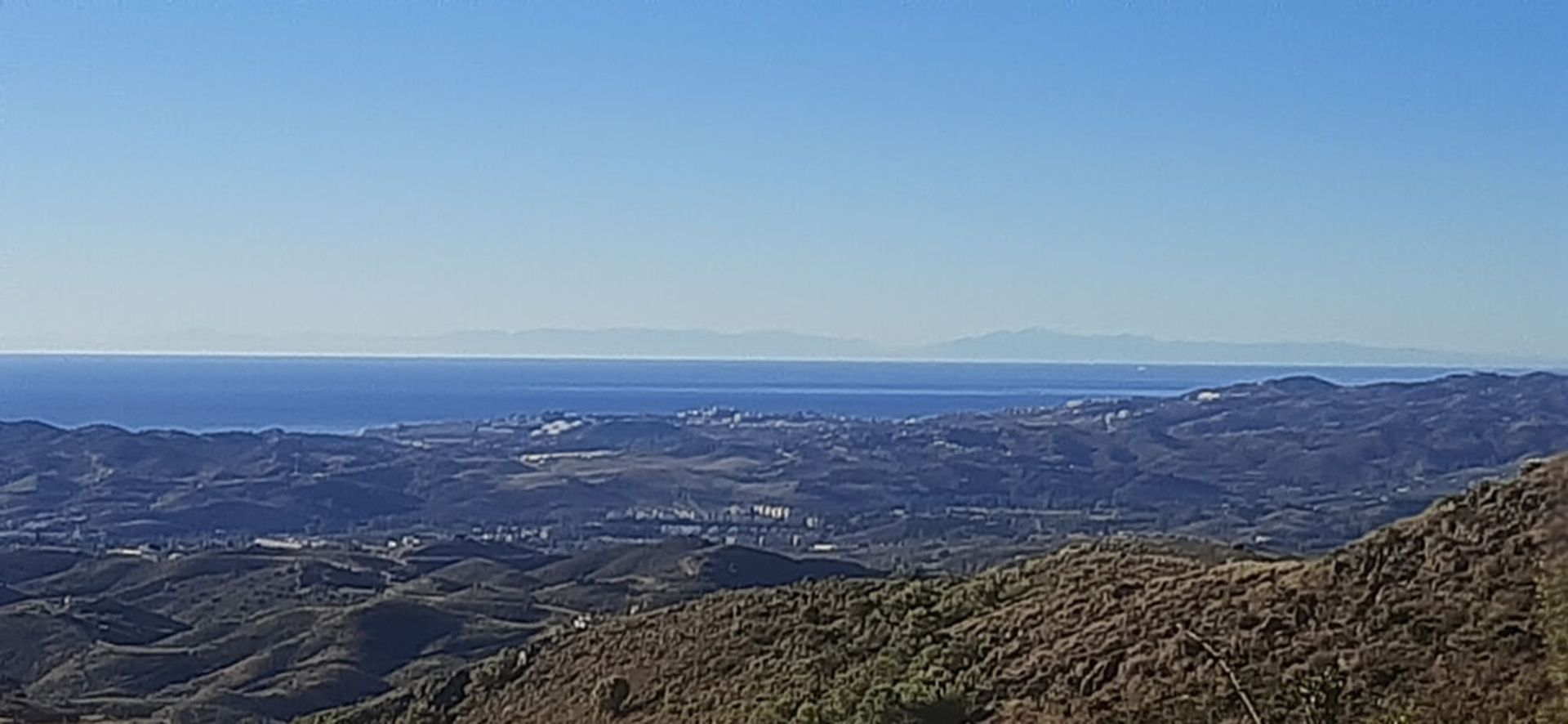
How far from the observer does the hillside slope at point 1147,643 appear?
17719 mm

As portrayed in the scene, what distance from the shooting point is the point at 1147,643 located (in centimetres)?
2048

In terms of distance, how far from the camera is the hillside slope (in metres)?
17.7

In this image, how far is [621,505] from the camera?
16688 cm

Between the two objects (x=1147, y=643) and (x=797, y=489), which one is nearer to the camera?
(x=1147, y=643)

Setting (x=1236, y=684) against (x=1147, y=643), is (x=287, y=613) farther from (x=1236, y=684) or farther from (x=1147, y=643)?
(x=1236, y=684)

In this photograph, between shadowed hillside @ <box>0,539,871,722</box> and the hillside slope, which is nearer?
the hillside slope

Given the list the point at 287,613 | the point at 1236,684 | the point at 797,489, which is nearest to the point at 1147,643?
the point at 1236,684

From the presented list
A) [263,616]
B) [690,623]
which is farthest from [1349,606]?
[263,616]

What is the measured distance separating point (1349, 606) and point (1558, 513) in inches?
90.6

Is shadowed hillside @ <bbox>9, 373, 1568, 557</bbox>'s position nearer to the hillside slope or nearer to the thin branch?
the hillside slope

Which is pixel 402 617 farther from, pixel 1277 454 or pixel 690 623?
pixel 1277 454

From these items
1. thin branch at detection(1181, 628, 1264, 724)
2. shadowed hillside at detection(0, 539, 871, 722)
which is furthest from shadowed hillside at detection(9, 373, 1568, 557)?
thin branch at detection(1181, 628, 1264, 724)

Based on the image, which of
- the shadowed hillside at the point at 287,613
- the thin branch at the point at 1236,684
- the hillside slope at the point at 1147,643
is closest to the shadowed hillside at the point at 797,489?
the shadowed hillside at the point at 287,613

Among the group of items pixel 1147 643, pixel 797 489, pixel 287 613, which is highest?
pixel 1147 643
